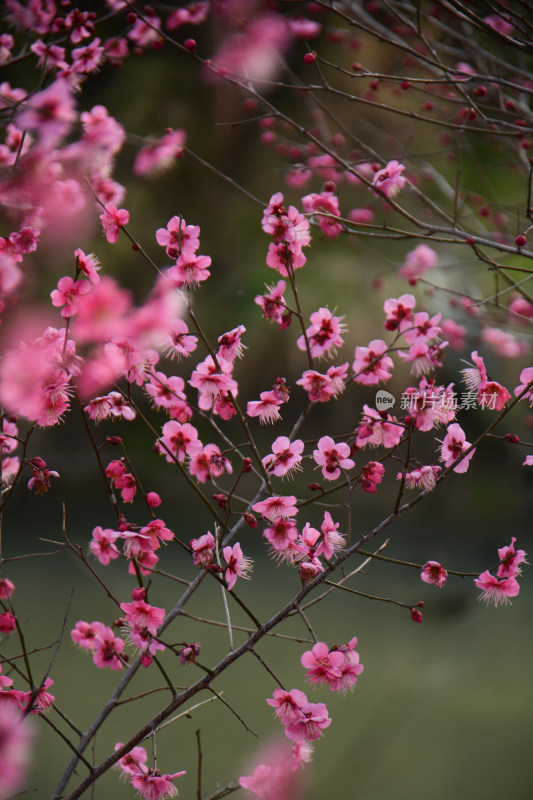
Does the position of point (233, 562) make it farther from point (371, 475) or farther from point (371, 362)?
point (371, 362)

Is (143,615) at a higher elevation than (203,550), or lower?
lower

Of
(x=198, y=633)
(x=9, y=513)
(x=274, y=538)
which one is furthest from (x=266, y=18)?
(x=9, y=513)

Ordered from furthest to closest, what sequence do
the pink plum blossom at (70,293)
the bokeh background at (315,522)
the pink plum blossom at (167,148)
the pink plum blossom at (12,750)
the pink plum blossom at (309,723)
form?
the bokeh background at (315,522) < the pink plum blossom at (167,148) < the pink plum blossom at (70,293) < the pink plum blossom at (309,723) < the pink plum blossom at (12,750)

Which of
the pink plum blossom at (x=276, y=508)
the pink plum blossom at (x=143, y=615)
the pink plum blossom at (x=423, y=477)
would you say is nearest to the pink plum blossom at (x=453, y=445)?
the pink plum blossom at (x=423, y=477)

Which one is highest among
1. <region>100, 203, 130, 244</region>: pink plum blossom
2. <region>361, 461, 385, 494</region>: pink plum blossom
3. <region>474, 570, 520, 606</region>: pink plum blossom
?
<region>100, 203, 130, 244</region>: pink plum blossom

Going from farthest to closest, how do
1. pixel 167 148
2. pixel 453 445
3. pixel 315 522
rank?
pixel 315 522 → pixel 167 148 → pixel 453 445

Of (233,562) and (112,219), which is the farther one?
(112,219)

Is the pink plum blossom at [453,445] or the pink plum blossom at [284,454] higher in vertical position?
the pink plum blossom at [453,445]

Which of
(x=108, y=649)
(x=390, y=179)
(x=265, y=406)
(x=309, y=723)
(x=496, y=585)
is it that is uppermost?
(x=390, y=179)

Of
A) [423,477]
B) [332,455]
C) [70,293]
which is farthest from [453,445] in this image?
[70,293]

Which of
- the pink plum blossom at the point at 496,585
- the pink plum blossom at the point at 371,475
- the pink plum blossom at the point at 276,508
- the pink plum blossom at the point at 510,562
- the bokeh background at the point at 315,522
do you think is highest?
the pink plum blossom at the point at 371,475

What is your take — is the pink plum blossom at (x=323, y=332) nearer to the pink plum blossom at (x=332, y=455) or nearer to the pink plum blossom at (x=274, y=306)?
the pink plum blossom at (x=274, y=306)

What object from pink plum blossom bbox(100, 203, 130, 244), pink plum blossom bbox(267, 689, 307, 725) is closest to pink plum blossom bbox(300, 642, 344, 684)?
pink plum blossom bbox(267, 689, 307, 725)

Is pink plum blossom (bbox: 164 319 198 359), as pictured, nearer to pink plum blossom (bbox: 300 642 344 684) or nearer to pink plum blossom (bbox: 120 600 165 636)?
pink plum blossom (bbox: 120 600 165 636)
